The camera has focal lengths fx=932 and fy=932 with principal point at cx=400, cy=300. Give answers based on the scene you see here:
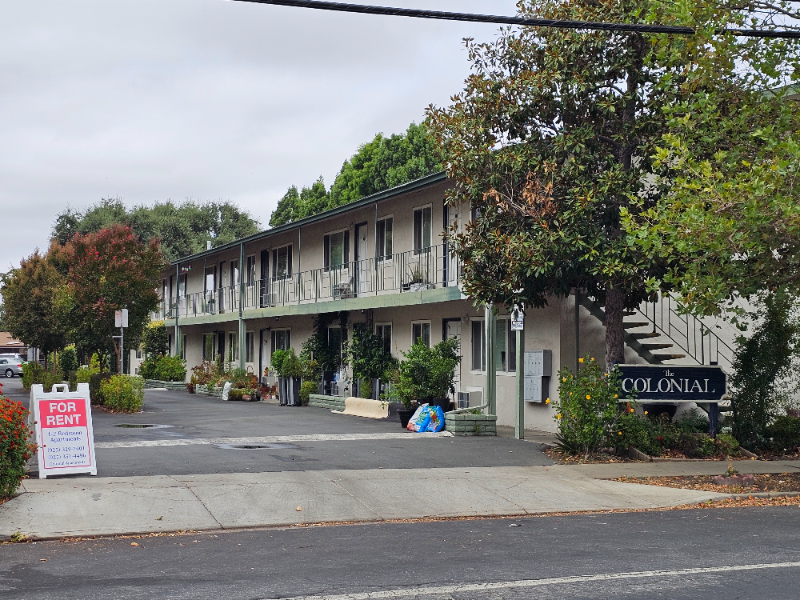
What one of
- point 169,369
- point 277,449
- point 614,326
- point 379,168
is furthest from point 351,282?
point 379,168

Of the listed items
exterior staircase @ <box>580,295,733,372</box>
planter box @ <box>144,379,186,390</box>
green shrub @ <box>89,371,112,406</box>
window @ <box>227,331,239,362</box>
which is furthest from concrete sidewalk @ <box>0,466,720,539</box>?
planter box @ <box>144,379,186,390</box>

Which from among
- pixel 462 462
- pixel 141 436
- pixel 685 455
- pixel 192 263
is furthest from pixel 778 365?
pixel 192 263

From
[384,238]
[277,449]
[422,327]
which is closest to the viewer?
[277,449]

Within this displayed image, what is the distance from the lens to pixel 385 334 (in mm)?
26344

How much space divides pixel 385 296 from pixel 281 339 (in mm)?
11175

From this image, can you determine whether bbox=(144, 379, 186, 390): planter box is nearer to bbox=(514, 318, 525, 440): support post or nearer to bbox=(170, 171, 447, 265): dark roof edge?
bbox=(170, 171, 447, 265): dark roof edge

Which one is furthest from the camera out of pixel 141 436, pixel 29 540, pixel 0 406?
pixel 141 436

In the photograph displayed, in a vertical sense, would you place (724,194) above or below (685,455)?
above

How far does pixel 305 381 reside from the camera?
27.8 metres

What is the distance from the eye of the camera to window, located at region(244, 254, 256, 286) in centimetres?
3584

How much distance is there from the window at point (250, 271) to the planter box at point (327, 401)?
9276mm

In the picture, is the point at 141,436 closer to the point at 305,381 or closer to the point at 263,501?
the point at 263,501

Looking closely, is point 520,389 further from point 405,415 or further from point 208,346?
point 208,346

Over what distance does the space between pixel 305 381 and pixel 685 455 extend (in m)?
14.4
